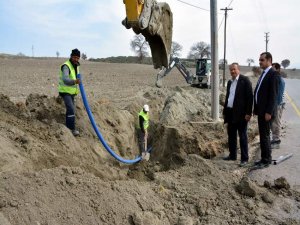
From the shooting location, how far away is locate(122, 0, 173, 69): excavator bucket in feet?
17.7

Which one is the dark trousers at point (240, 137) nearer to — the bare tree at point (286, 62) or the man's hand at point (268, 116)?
Answer: the man's hand at point (268, 116)

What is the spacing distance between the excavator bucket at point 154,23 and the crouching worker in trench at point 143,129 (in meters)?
4.91

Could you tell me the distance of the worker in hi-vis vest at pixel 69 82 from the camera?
8.42 metres

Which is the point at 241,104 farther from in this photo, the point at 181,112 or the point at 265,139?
the point at 181,112

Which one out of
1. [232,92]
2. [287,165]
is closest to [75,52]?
[232,92]

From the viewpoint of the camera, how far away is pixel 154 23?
18.9 ft

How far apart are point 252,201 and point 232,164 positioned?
2060mm

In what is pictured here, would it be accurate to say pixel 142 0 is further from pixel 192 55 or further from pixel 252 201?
pixel 192 55

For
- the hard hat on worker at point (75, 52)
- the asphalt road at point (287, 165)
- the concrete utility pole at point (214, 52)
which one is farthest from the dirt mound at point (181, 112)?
the hard hat on worker at point (75, 52)

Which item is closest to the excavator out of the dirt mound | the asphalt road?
the asphalt road

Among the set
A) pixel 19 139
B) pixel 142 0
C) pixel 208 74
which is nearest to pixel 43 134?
pixel 19 139

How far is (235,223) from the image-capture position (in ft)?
16.8

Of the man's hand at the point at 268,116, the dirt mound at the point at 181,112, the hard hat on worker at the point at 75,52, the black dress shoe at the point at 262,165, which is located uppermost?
the hard hat on worker at the point at 75,52

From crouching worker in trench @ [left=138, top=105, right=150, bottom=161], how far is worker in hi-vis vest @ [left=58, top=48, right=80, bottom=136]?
2.75m
